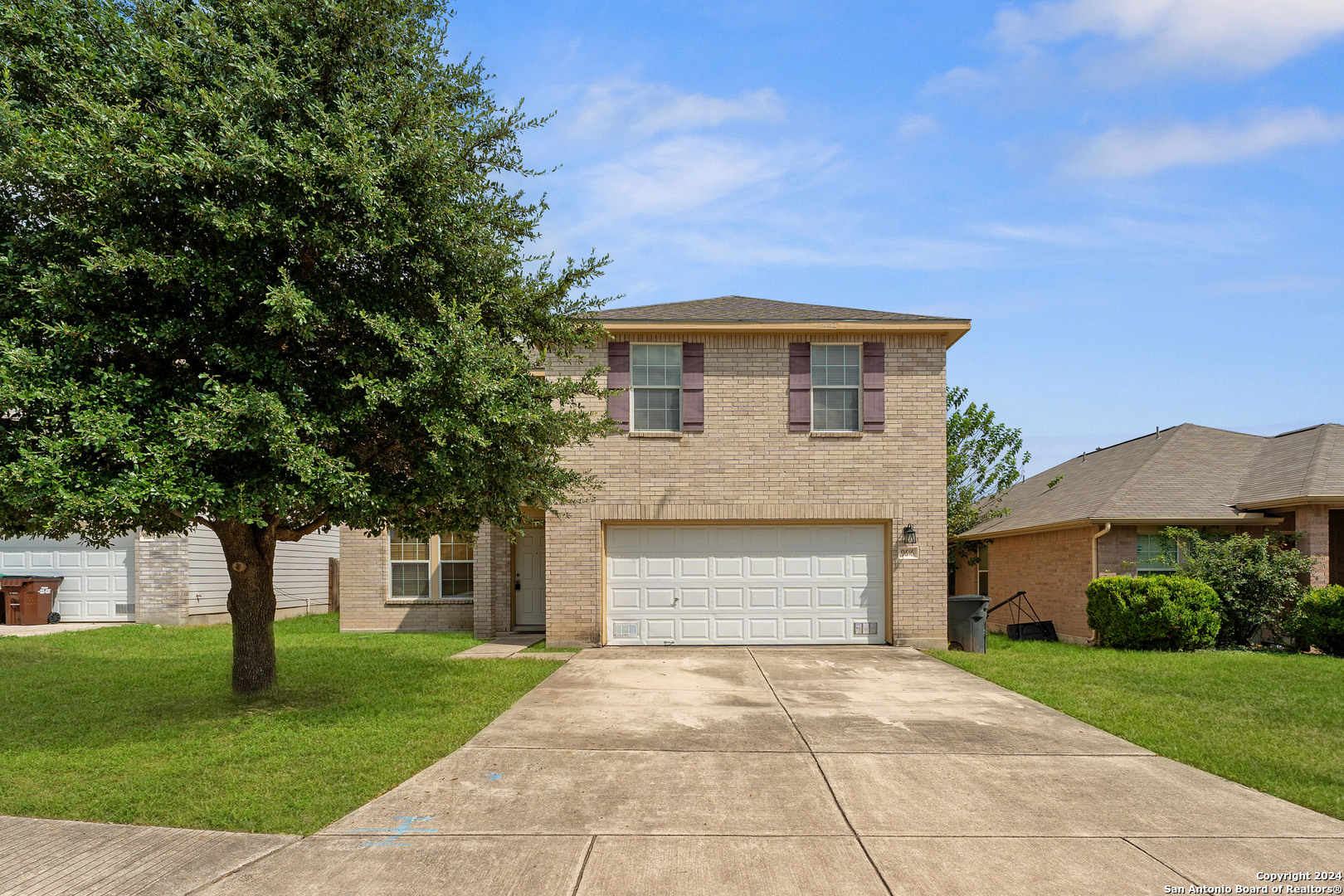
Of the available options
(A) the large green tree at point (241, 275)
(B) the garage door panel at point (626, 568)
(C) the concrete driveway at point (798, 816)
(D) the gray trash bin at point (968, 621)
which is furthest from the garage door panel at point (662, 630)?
(A) the large green tree at point (241, 275)

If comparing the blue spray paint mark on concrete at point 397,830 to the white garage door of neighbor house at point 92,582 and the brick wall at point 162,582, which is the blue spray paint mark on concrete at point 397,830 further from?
the white garage door of neighbor house at point 92,582

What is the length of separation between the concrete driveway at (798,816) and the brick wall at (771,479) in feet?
17.4

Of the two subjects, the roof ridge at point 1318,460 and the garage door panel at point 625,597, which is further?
the roof ridge at point 1318,460

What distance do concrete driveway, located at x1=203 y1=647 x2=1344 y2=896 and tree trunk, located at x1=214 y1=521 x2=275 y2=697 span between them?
3156 millimetres

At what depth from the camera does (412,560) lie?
693 inches

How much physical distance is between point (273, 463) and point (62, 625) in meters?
15.0

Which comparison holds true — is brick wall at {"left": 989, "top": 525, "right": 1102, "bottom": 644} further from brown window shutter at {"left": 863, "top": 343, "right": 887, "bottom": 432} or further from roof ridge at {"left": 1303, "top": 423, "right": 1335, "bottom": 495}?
brown window shutter at {"left": 863, "top": 343, "right": 887, "bottom": 432}

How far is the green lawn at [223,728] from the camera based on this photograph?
232 inches

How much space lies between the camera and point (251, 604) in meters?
9.51

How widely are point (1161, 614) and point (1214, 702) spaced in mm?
5023

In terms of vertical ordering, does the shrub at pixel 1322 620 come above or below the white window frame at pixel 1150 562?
below

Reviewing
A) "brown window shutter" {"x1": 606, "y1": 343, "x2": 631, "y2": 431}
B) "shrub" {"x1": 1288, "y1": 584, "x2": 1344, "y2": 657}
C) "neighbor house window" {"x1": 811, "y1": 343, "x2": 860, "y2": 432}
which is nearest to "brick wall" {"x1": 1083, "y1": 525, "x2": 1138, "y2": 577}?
"shrub" {"x1": 1288, "y1": 584, "x2": 1344, "y2": 657}

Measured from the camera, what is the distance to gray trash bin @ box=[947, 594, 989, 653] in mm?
14406

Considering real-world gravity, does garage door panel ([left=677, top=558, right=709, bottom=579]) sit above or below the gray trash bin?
above
